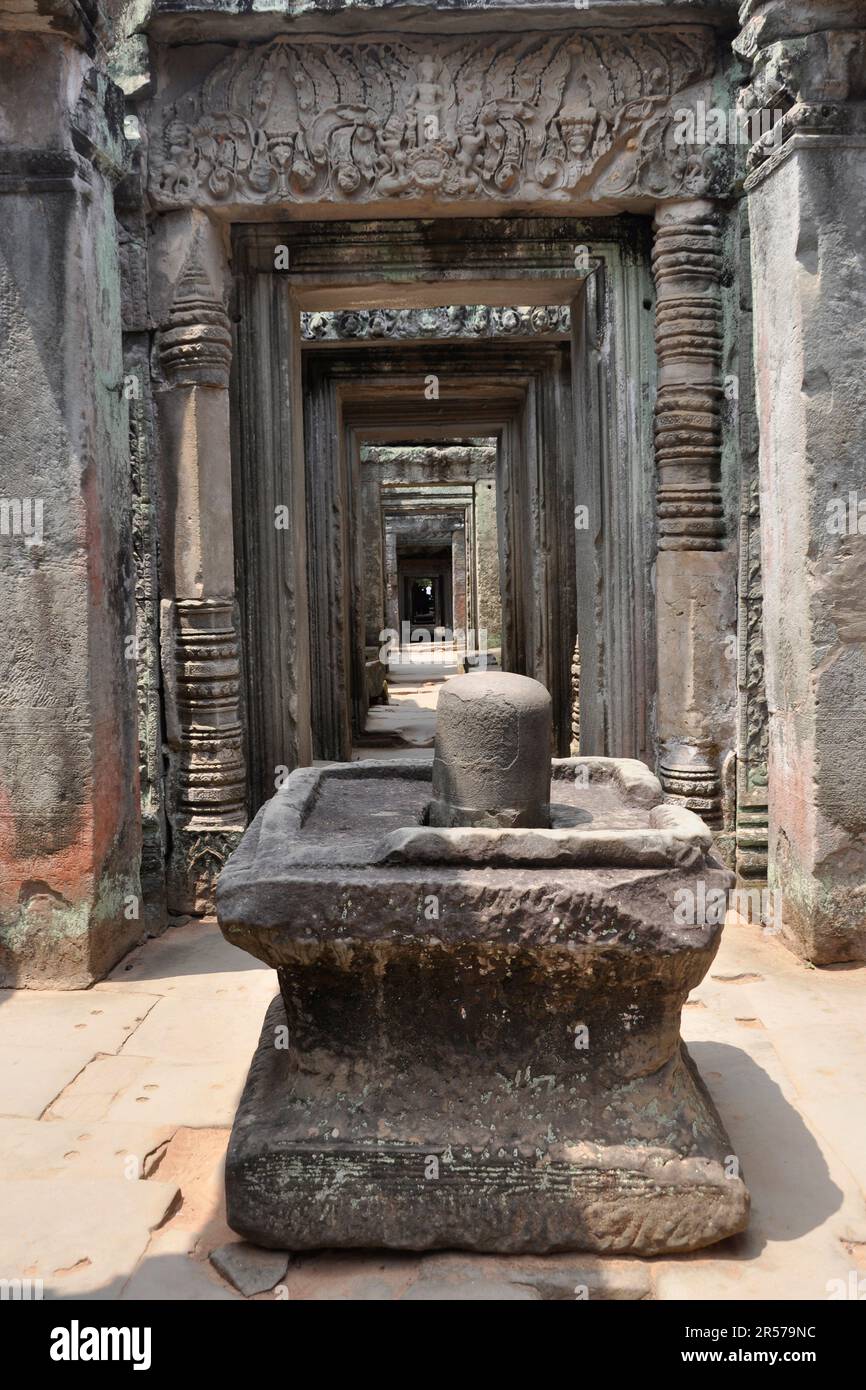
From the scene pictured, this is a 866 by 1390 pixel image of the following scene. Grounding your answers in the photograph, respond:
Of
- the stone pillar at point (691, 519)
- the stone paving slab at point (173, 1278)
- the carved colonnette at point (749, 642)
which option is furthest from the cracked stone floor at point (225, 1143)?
the stone pillar at point (691, 519)

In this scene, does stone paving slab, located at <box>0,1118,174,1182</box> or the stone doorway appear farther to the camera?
the stone doorway

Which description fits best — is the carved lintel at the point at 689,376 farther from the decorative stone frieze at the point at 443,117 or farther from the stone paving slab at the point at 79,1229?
the stone paving slab at the point at 79,1229

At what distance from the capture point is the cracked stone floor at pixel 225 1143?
244 cm

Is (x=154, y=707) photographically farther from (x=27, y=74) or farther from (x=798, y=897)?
(x=798, y=897)

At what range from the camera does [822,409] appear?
426 centimetres

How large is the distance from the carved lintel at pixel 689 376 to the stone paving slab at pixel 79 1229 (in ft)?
11.6

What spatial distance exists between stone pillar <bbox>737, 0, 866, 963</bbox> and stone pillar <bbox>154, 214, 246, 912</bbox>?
2.40 metres

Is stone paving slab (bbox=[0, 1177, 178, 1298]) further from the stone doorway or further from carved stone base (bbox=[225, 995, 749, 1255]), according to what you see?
the stone doorway

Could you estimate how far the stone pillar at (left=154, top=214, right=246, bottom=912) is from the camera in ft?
16.6

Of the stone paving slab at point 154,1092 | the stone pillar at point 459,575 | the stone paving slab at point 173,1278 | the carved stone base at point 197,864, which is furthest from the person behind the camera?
the stone pillar at point 459,575

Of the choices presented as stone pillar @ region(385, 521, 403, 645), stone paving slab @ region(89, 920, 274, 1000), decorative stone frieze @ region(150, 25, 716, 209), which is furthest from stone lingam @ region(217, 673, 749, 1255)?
stone pillar @ region(385, 521, 403, 645)

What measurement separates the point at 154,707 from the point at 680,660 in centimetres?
239

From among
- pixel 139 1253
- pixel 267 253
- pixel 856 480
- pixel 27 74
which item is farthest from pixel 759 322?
pixel 139 1253

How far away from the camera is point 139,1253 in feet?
8.29
